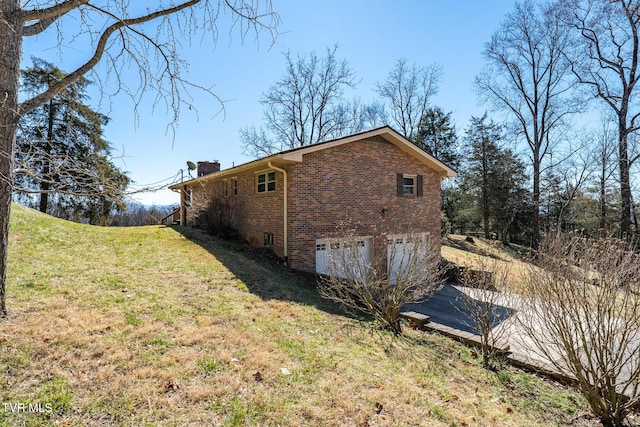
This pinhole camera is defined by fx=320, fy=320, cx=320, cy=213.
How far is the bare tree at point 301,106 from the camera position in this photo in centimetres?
2791

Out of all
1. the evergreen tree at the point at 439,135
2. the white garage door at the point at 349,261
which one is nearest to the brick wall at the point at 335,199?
the white garage door at the point at 349,261

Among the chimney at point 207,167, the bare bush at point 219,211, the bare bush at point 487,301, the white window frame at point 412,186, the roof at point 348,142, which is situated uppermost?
the chimney at point 207,167

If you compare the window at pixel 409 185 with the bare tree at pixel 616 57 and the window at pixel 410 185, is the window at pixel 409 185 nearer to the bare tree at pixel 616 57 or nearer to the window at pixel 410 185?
the window at pixel 410 185

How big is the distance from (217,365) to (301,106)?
27.1 meters

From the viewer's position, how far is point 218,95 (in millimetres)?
4582

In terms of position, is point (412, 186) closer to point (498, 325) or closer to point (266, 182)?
point (266, 182)

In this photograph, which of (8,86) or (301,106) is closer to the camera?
(8,86)

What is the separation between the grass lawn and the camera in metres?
3.16

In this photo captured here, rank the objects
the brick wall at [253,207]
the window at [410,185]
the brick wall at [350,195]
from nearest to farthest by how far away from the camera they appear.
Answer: the brick wall at [350,195], the brick wall at [253,207], the window at [410,185]

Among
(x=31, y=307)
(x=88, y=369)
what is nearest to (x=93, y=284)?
(x=31, y=307)

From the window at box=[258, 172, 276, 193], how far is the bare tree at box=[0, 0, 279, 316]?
7306 mm

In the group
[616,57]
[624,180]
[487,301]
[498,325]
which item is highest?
[616,57]

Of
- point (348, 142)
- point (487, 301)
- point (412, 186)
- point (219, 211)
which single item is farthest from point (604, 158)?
point (219, 211)

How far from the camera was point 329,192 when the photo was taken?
36.6 feet
